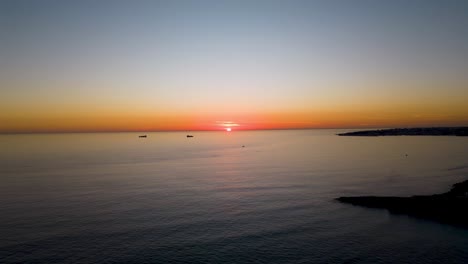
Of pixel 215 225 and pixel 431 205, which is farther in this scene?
pixel 431 205

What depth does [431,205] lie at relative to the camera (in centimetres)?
4634

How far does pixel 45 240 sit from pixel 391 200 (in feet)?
149

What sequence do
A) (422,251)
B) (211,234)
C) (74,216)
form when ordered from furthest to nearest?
(74,216) < (211,234) < (422,251)

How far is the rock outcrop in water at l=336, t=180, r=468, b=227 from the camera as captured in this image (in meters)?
42.8

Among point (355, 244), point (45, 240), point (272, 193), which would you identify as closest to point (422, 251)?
point (355, 244)

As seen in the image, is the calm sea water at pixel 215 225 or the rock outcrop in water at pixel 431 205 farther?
the rock outcrop in water at pixel 431 205

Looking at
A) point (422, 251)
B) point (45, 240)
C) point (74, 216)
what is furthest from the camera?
point (74, 216)

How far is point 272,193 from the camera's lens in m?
62.2

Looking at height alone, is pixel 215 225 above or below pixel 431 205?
below

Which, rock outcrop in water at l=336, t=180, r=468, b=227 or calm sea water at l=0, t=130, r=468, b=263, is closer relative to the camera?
calm sea water at l=0, t=130, r=468, b=263

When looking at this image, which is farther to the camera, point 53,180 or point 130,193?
point 53,180

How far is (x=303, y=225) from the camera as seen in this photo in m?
41.5

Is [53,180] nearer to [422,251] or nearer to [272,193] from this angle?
[272,193]

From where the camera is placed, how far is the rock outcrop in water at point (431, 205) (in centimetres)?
4282
